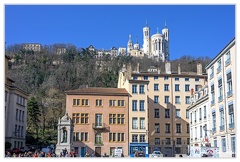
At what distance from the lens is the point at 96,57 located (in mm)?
82938

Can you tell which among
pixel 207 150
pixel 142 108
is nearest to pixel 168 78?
pixel 142 108

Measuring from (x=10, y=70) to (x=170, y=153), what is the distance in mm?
39111

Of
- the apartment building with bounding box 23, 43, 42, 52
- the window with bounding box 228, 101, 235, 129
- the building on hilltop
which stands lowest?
the window with bounding box 228, 101, 235, 129

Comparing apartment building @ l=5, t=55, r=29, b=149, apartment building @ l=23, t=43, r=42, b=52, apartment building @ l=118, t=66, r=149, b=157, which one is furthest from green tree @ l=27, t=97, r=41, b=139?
apartment building @ l=23, t=43, r=42, b=52

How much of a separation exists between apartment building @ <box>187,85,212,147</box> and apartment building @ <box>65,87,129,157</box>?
326 inches

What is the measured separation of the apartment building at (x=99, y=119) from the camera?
4081 cm

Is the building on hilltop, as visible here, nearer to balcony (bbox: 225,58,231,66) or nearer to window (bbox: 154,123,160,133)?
window (bbox: 154,123,160,133)

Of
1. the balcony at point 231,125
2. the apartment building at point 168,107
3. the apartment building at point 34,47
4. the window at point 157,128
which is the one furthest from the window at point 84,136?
the apartment building at point 34,47

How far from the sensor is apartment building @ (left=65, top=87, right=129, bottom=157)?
40.8 m

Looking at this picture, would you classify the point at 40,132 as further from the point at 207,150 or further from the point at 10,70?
the point at 207,150

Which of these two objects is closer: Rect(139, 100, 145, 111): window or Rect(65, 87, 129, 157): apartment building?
Rect(65, 87, 129, 157): apartment building

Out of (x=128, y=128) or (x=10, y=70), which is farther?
(x=10, y=70)

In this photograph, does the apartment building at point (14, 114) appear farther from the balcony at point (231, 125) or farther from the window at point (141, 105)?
the balcony at point (231, 125)

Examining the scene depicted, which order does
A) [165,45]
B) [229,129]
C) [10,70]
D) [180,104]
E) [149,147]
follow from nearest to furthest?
1. [229,129]
2. [149,147]
3. [180,104]
4. [10,70]
5. [165,45]
